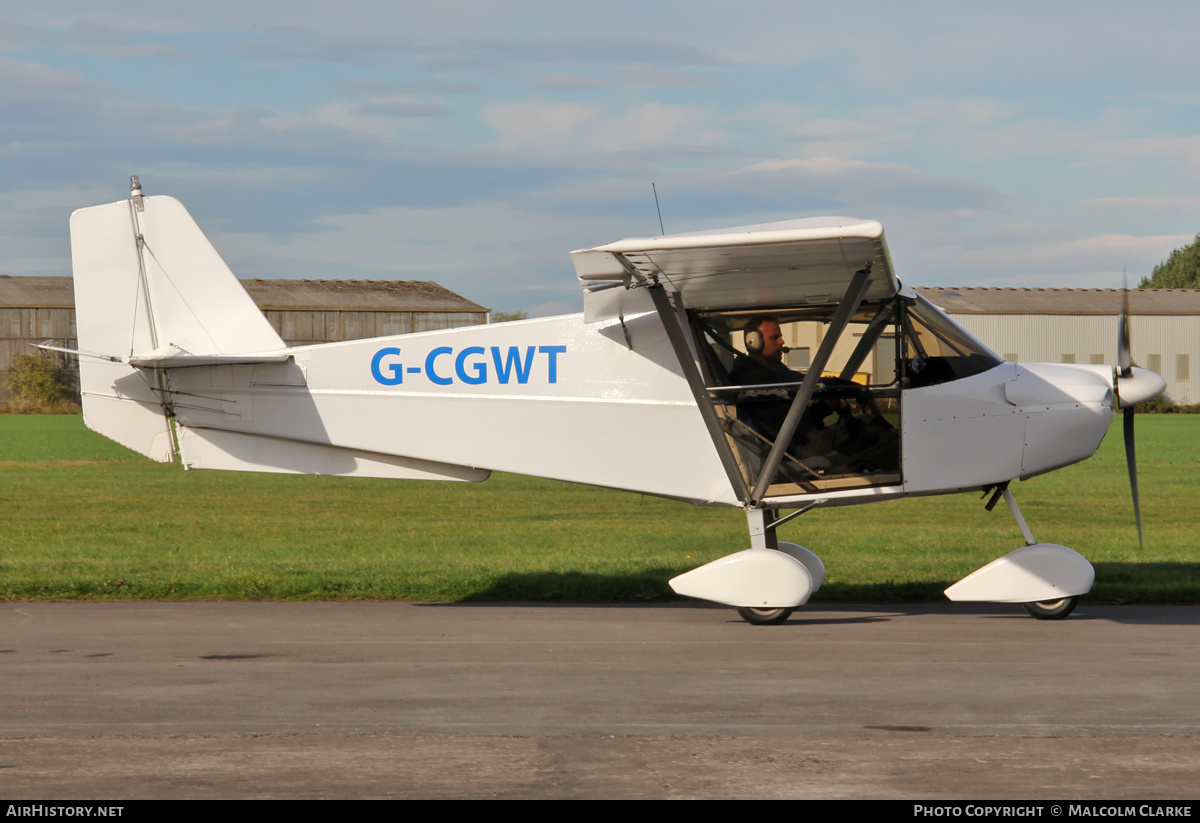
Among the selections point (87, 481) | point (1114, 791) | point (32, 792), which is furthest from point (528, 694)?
point (87, 481)

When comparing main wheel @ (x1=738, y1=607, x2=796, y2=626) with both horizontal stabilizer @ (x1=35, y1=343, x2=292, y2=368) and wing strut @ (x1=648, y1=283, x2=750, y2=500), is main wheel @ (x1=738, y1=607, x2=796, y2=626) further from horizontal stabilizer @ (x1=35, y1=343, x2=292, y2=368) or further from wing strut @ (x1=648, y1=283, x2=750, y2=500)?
horizontal stabilizer @ (x1=35, y1=343, x2=292, y2=368)

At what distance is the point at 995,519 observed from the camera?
17.5 metres

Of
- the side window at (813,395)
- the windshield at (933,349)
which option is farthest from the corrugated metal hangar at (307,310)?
the windshield at (933,349)

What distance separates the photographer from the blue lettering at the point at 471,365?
30.6 ft

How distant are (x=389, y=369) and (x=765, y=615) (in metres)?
3.56

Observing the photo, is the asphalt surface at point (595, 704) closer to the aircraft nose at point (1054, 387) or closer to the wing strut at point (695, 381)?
the wing strut at point (695, 381)

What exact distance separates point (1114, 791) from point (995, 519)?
1360 cm

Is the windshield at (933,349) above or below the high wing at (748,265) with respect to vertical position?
below

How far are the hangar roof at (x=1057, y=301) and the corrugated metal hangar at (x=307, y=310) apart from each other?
28.3 meters

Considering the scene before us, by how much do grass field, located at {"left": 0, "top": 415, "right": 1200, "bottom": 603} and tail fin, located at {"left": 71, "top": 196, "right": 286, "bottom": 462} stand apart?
63.7 inches

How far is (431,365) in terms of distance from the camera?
30.9 ft

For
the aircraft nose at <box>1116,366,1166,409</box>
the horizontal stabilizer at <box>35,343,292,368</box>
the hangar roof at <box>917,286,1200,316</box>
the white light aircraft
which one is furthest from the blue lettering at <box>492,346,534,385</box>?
the hangar roof at <box>917,286,1200,316</box>

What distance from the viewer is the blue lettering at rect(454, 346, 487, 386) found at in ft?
30.6

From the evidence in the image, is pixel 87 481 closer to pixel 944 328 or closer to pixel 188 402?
pixel 188 402
